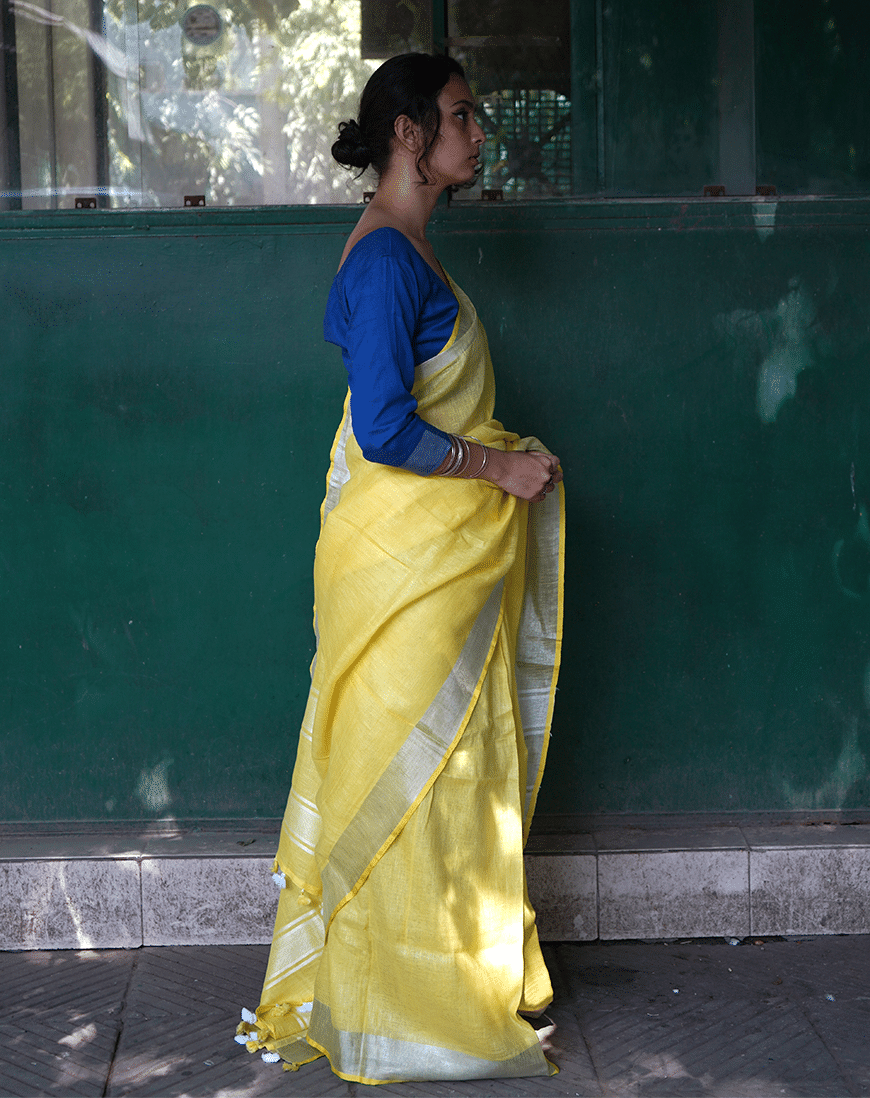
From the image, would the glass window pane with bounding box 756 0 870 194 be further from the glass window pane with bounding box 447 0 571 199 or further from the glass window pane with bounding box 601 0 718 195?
the glass window pane with bounding box 447 0 571 199

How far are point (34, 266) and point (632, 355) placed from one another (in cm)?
185

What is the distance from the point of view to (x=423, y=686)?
2.69 metres

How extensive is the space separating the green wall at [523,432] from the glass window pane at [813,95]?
0.13 meters

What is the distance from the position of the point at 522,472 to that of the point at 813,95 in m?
1.74

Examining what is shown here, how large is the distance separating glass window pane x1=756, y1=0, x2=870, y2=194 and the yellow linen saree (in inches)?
55.8

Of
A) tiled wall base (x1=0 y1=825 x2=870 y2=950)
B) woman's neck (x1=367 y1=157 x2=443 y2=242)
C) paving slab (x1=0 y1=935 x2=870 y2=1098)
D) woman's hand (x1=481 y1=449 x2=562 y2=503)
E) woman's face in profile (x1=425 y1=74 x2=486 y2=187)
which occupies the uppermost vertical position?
woman's face in profile (x1=425 y1=74 x2=486 y2=187)

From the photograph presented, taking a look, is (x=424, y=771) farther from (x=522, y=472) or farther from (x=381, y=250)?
(x=381, y=250)

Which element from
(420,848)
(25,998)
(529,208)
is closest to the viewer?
(420,848)

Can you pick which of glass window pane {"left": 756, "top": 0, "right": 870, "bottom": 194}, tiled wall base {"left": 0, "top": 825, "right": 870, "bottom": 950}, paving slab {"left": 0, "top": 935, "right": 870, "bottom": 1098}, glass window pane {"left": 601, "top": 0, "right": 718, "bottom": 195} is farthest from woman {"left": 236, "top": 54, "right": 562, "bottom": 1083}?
glass window pane {"left": 756, "top": 0, "right": 870, "bottom": 194}

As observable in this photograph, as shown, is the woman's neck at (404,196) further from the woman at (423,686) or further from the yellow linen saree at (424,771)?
the yellow linen saree at (424,771)

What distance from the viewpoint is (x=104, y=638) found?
142 inches

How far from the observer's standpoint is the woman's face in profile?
271 centimetres

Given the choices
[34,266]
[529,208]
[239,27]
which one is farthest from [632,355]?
[34,266]

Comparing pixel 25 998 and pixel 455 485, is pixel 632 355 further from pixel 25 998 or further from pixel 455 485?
pixel 25 998
